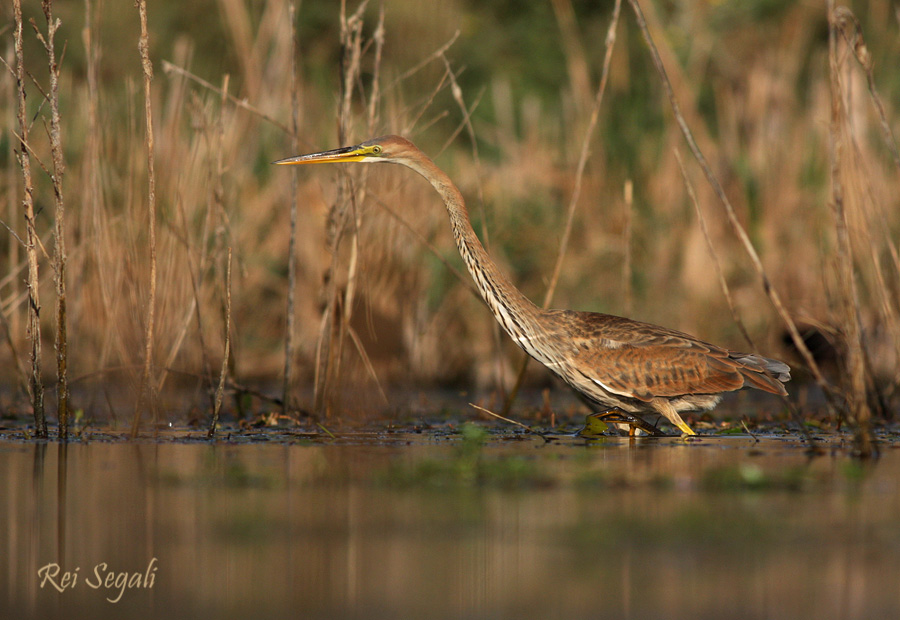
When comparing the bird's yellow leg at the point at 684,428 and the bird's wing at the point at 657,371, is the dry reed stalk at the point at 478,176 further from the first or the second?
the bird's yellow leg at the point at 684,428

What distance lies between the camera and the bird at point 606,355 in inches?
283

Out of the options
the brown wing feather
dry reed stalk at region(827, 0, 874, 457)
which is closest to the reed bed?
dry reed stalk at region(827, 0, 874, 457)

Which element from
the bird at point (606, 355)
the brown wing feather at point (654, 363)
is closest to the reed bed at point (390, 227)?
the bird at point (606, 355)

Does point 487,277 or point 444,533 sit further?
point 487,277

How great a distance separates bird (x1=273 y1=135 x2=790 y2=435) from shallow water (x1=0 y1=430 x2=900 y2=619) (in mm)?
1054

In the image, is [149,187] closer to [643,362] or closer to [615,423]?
[643,362]

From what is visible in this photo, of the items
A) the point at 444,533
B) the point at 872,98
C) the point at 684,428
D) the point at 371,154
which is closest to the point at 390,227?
the point at 371,154

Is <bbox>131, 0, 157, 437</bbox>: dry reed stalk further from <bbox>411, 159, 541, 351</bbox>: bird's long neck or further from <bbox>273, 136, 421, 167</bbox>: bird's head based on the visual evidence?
<bbox>411, 159, 541, 351</bbox>: bird's long neck

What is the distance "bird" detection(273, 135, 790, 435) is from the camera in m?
7.18

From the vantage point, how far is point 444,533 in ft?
13.5

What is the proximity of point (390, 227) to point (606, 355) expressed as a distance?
85.9 inches

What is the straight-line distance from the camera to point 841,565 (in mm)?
3602

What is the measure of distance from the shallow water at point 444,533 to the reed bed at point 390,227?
93 centimetres

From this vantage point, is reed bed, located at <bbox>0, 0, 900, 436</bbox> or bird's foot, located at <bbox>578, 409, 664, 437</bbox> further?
bird's foot, located at <bbox>578, 409, 664, 437</bbox>
